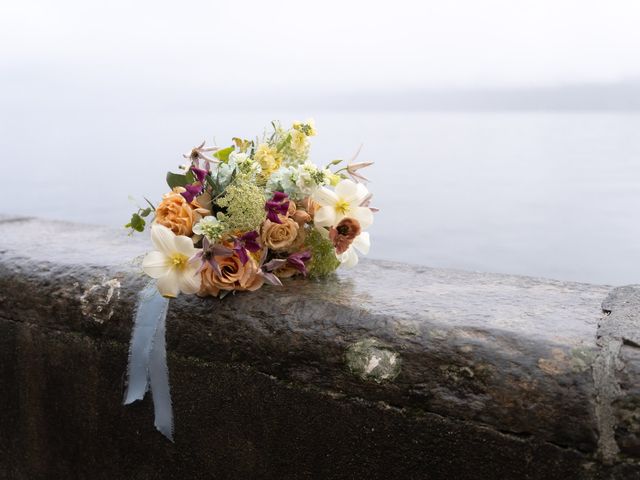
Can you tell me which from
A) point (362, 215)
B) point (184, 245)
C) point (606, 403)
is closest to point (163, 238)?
point (184, 245)

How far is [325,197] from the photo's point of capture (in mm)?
2201

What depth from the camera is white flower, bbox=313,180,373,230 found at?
2186 millimetres

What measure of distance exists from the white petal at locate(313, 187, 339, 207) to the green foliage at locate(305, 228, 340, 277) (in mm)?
103

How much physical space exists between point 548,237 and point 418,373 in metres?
12.4

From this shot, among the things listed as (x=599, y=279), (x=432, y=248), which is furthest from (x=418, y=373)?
(x=432, y=248)

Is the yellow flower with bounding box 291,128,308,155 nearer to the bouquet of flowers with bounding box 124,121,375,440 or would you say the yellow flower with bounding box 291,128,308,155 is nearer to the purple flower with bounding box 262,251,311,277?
the bouquet of flowers with bounding box 124,121,375,440

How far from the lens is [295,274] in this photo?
2297 mm

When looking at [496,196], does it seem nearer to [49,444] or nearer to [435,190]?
[435,190]

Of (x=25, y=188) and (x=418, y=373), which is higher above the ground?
(x=418, y=373)

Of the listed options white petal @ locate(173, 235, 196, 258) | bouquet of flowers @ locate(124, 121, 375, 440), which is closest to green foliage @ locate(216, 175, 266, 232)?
bouquet of flowers @ locate(124, 121, 375, 440)

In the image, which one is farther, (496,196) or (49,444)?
(496,196)

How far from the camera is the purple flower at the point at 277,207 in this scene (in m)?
2.12

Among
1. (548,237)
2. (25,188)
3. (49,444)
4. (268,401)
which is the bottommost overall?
(25,188)

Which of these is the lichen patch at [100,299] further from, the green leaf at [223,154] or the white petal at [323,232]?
the white petal at [323,232]
